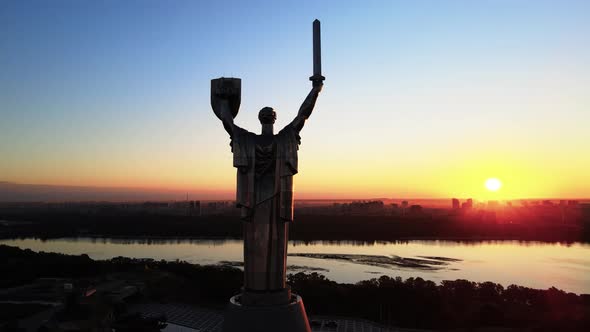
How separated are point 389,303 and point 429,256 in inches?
1241

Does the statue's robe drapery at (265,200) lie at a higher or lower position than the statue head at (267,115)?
lower

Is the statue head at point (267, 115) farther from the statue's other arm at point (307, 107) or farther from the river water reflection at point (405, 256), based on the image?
the river water reflection at point (405, 256)

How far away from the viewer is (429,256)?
5334 cm

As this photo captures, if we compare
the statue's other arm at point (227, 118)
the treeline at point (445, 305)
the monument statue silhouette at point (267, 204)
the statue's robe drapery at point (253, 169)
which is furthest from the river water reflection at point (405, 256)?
the statue's other arm at point (227, 118)

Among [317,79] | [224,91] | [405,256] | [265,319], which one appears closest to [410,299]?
[265,319]

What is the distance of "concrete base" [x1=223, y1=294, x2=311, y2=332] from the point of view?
484 cm

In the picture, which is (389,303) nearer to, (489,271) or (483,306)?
(483,306)

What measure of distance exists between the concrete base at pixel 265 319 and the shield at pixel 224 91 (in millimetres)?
2178

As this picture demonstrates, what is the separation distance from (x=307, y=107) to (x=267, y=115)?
464mm

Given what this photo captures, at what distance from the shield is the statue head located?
33 cm

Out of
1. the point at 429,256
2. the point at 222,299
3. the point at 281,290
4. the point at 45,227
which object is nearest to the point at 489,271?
the point at 429,256

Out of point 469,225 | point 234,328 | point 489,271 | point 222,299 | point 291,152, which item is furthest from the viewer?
point 469,225

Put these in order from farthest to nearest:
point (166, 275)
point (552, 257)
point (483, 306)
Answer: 1. point (552, 257)
2. point (166, 275)
3. point (483, 306)

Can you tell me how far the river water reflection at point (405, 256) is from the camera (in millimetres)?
40719
